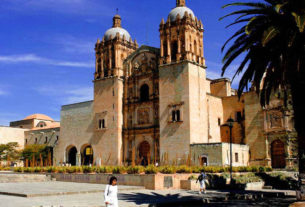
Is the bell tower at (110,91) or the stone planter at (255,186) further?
the bell tower at (110,91)

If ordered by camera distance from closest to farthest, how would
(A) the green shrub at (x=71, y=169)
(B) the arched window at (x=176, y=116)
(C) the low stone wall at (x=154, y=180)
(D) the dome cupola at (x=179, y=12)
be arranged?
(C) the low stone wall at (x=154, y=180) → (A) the green shrub at (x=71, y=169) → (B) the arched window at (x=176, y=116) → (D) the dome cupola at (x=179, y=12)

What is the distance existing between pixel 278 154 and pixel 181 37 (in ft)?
48.9

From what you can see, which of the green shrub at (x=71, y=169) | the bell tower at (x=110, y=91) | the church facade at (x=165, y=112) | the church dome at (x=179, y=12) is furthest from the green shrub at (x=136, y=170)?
the church dome at (x=179, y=12)

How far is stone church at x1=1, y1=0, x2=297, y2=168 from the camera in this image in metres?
34.2

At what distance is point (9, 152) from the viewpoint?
54719 millimetres

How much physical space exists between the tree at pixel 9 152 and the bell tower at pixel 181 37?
30.0 meters

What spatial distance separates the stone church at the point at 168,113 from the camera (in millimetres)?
34250

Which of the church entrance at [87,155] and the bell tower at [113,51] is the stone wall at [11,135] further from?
the bell tower at [113,51]

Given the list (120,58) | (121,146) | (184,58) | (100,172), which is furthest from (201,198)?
(120,58)

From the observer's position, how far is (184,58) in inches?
1405

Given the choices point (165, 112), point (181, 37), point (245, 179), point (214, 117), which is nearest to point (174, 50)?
point (181, 37)

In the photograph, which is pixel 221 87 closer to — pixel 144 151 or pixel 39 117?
pixel 144 151

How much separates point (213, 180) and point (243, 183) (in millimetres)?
1892

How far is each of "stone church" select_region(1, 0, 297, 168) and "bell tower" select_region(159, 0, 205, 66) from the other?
0.10 metres
